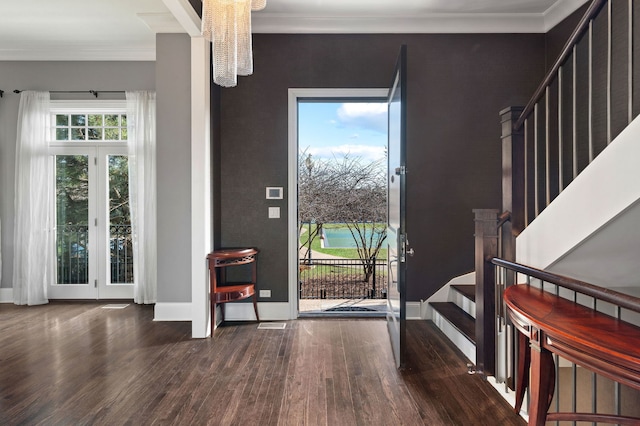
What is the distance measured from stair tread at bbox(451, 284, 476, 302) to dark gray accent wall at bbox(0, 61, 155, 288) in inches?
169

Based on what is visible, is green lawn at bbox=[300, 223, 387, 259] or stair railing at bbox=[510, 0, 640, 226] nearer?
stair railing at bbox=[510, 0, 640, 226]

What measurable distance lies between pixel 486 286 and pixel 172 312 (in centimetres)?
309

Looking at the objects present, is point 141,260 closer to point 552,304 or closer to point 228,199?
point 228,199

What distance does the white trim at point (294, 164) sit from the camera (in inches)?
155

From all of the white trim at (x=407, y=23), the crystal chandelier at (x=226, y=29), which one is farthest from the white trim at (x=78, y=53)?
the crystal chandelier at (x=226, y=29)

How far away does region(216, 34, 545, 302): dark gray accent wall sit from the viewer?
12.9 feet

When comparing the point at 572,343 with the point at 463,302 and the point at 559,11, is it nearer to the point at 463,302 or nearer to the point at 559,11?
the point at 463,302

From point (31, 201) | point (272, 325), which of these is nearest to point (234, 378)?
point (272, 325)

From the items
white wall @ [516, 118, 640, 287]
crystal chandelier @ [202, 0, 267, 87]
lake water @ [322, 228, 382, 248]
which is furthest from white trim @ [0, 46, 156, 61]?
white wall @ [516, 118, 640, 287]

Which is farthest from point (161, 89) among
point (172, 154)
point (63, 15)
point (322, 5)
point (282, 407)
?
point (282, 407)

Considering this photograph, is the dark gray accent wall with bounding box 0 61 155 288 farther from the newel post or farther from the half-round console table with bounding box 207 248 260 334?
the newel post

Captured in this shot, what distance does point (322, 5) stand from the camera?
11.9ft

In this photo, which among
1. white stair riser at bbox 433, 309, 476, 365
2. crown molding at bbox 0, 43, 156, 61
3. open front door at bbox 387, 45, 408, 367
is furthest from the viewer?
crown molding at bbox 0, 43, 156, 61

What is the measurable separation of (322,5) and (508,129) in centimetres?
227
